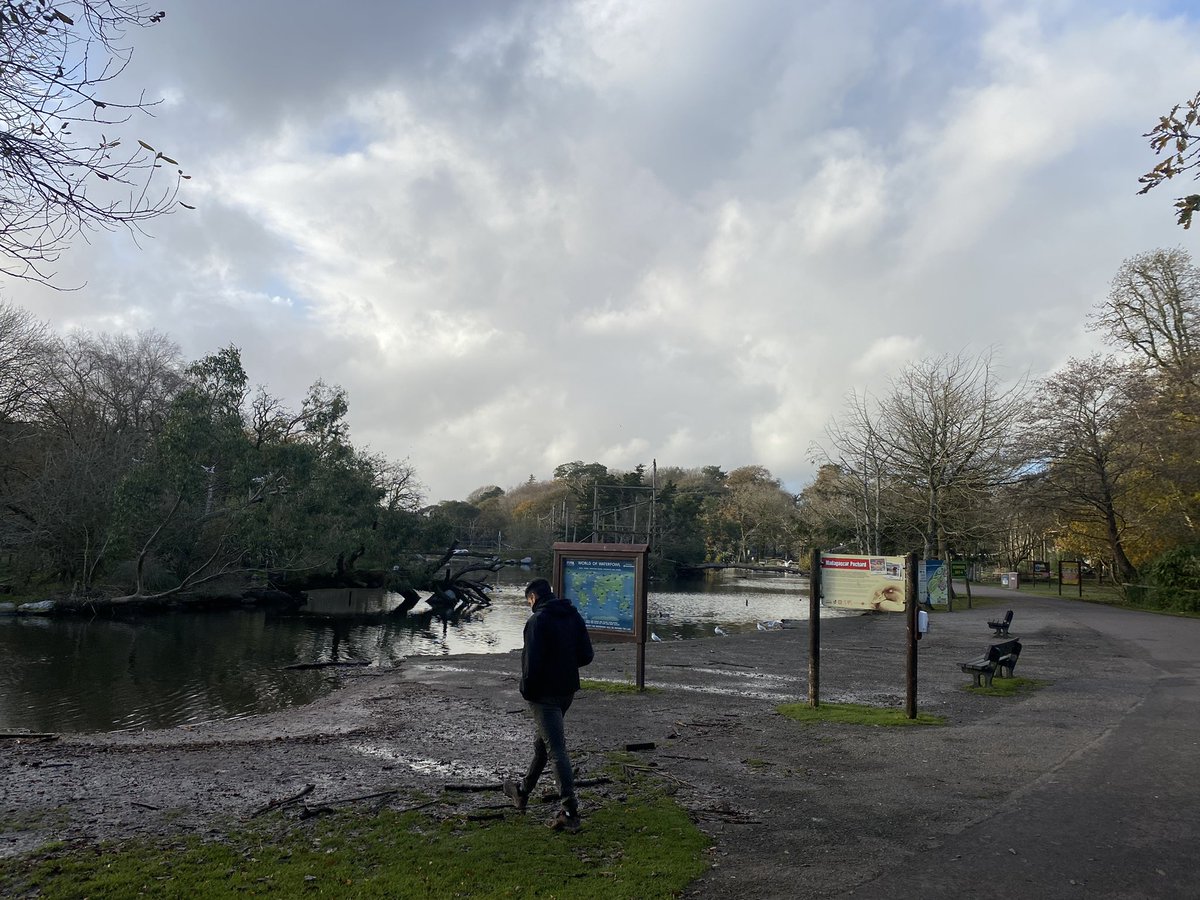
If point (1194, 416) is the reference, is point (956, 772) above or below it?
below

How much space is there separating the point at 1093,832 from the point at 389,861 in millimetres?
5196

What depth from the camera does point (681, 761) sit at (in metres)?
8.20

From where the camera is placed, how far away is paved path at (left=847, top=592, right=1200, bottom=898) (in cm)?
488

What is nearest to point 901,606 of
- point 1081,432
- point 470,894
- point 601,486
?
point 470,894

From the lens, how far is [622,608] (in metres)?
13.2

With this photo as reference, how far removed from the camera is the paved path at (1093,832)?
4879 mm

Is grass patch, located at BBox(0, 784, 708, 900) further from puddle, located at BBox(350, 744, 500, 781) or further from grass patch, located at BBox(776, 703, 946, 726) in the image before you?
grass patch, located at BBox(776, 703, 946, 726)

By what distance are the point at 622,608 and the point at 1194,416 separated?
86.7 ft

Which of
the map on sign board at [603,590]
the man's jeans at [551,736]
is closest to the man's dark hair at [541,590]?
the man's jeans at [551,736]

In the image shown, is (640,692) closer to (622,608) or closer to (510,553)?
(622,608)

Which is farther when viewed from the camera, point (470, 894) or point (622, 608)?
point (622, 608)

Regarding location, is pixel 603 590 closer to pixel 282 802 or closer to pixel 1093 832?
pixel 282 802

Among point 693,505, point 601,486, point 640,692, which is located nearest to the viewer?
point 640,692

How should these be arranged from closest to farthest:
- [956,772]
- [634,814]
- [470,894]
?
[470,894]
[634,814]
[956,772]
